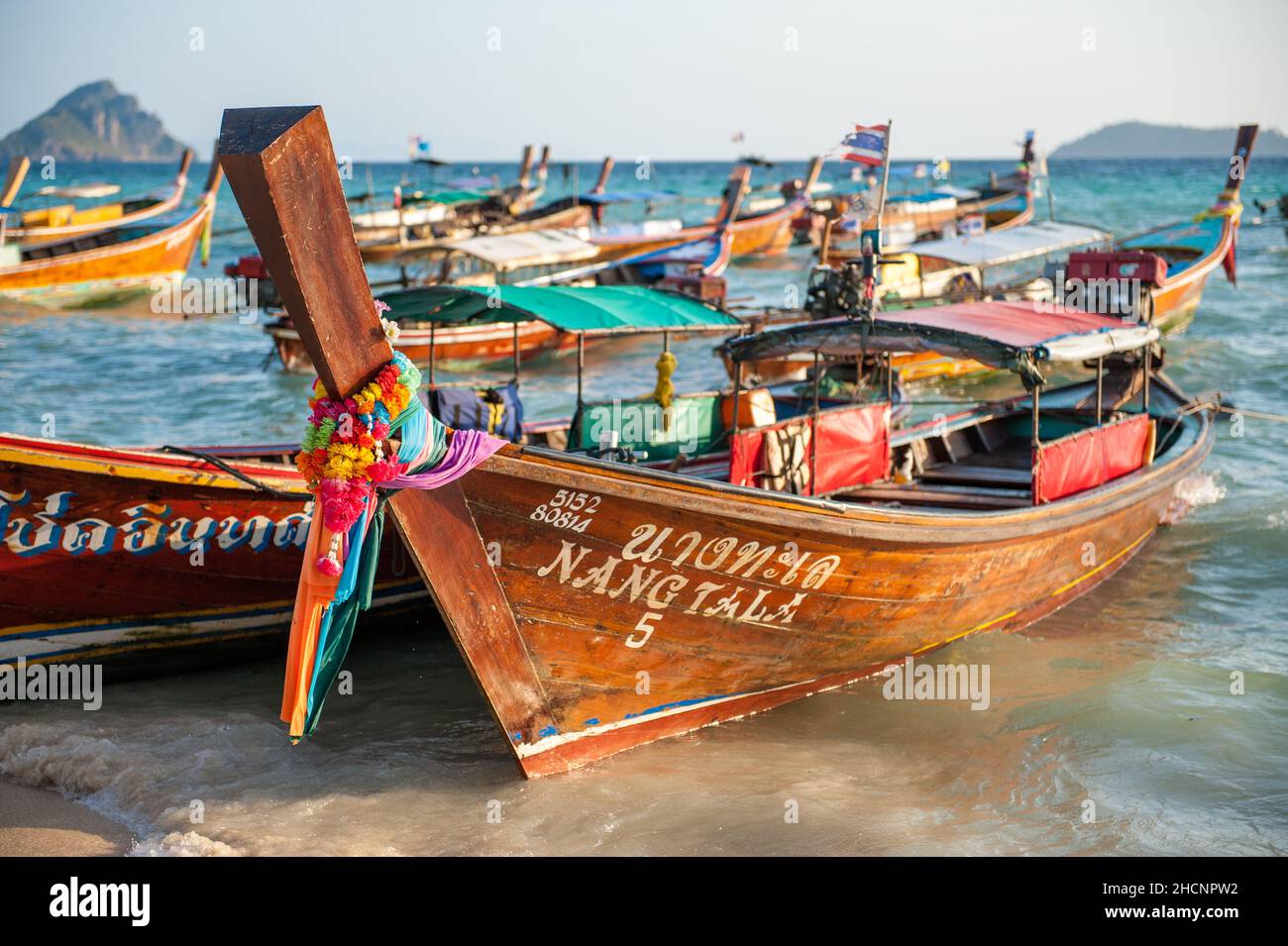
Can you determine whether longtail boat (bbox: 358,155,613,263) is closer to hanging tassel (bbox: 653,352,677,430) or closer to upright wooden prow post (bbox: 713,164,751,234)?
upright wooden prow post (bbox: 713,164,751,234)

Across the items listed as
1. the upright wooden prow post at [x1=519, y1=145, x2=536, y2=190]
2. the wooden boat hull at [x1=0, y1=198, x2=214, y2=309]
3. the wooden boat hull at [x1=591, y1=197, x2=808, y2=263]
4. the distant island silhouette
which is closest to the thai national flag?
the wooden boat hull at [x1=591, y1=197, x2=808, y2=263]

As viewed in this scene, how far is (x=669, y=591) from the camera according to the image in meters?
6.47

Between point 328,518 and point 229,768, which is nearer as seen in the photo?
point 328,518

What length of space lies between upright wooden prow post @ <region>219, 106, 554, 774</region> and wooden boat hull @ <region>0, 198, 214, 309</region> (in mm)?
20824

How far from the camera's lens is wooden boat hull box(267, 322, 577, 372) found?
56.6 feet

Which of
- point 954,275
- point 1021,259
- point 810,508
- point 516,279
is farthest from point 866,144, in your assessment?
point 516,279

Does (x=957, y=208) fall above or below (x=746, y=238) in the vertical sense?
above

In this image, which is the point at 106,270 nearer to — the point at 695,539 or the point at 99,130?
the point at 695,539

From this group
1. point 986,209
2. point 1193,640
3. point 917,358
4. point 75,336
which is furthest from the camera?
point 986,209

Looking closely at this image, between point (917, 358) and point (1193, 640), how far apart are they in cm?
893

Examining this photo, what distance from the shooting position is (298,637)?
17.8ft

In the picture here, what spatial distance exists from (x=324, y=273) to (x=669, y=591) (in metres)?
2.64
